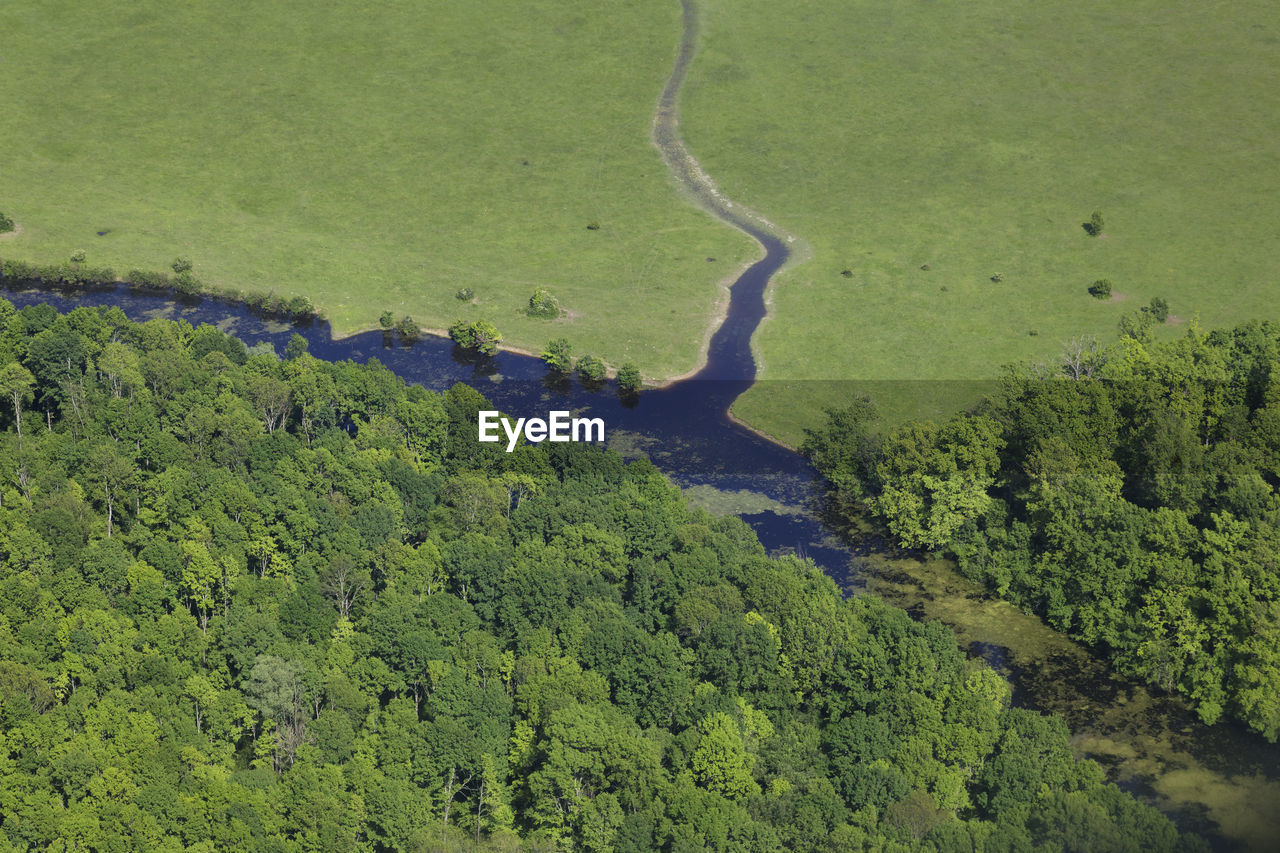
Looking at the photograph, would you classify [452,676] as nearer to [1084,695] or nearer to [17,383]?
[1084,695]

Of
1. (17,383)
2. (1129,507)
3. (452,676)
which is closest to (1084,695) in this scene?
(1129,507)

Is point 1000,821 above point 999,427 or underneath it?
underneath

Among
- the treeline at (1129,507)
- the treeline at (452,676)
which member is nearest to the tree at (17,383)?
the treeline at (452,676)

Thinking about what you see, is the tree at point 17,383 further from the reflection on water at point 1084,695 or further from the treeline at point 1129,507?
the treeline at point 1129,507

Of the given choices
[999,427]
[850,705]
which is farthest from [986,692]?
[999,427]

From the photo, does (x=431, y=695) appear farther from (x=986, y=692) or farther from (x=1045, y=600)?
(x=1045, y=600)

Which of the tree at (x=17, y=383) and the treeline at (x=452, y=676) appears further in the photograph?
the tree at (x=17, y=383)
